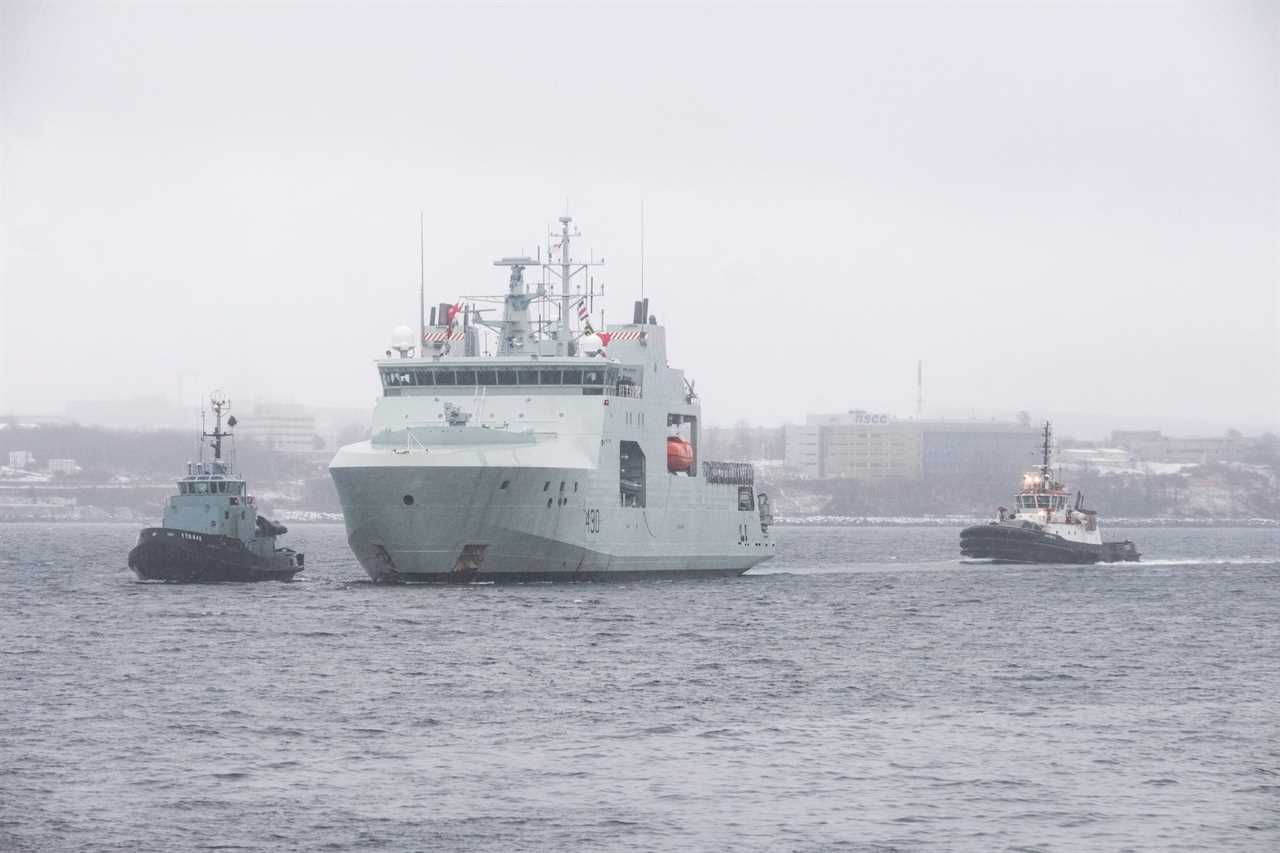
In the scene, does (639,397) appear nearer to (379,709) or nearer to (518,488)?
(518,488)

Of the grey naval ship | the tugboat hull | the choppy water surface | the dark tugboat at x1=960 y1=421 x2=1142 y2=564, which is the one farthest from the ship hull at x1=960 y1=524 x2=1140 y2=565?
the tugboat hull

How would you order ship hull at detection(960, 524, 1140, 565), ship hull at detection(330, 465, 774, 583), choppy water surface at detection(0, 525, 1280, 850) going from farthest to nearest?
1. ship hull at detection(960, 524, 1140, 565)
2. ship hull at detection(330, 465, 774, 583)
3. choppy water surface at detection(0, 525, 1280, 850)

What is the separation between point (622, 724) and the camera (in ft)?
115

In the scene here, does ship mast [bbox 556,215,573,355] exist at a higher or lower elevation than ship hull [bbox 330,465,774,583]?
higher

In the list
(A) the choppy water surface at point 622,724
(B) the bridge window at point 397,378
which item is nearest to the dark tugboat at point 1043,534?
(A) the choppy water surface at point 622,724

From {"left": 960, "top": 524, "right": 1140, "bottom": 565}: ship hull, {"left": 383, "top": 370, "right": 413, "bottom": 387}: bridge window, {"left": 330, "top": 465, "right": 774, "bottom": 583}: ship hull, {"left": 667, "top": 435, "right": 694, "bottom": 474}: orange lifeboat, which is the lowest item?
{"left": 960, "top": 524, "right": 1140, "bottom": 565}: ship hull

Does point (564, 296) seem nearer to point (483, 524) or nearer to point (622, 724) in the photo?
point (483, 524)

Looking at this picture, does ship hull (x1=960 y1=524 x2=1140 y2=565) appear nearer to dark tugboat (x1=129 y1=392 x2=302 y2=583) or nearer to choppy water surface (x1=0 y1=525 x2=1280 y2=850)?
choppy water surface (x1=0 y1=525 x2=1280 y2=850)

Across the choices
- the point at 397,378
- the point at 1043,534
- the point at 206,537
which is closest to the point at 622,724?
the point at 397,378

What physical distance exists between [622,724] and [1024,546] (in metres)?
60.9

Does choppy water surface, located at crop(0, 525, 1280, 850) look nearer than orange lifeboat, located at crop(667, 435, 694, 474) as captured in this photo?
Yes

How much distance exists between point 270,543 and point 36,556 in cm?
3770

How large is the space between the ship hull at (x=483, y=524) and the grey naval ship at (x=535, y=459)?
1.8 inches

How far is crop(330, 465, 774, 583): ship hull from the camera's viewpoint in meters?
58.9
